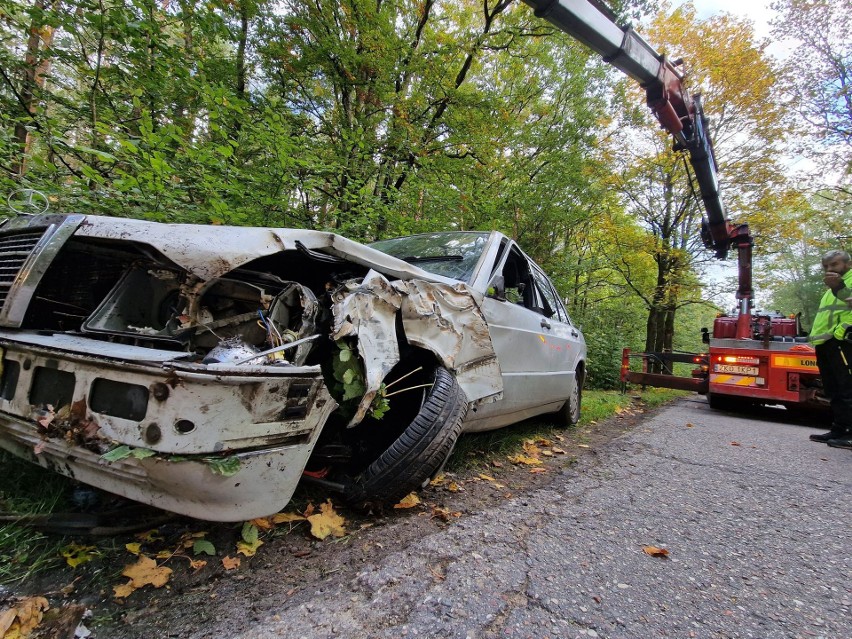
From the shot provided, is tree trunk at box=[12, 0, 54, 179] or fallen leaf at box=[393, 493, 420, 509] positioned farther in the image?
tree trunk at box=[12, 0, 54, 179]

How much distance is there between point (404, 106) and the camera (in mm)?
5941

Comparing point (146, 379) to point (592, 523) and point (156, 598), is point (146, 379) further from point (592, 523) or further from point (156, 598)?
point (592, 523)

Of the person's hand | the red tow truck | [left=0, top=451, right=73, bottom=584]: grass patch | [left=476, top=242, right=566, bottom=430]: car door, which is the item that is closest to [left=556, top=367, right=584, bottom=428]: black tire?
[left=476, top=242, right=566, bottom=430]: car door

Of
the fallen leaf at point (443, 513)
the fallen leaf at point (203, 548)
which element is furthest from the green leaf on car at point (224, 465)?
the fallen leaf at point (443, 513)

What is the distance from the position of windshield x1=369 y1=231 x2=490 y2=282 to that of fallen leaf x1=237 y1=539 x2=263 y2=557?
1.78m

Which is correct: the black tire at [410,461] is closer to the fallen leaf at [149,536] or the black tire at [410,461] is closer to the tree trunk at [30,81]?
the fallen leaf at [149,536]

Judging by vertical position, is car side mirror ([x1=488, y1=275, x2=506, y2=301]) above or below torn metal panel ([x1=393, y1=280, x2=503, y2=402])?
above

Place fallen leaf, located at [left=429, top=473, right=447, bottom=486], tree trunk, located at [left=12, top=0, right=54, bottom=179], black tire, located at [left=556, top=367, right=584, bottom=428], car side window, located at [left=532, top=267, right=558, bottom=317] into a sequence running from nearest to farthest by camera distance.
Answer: fallen leaf, located at [left=429, top=473, right=447, bottom=486] → tree trunk, located at [left=12, top=0, right=54, bottom=179] → car side window, located at [left=532, top=267, right=558, bottom=317] → black tire, located at [left=556, top=367, right=584, bottom=428]

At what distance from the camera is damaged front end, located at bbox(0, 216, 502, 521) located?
4.02ft

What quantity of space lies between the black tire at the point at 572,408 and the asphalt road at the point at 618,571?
161 centimetres

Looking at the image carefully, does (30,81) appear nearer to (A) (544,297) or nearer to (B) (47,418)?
(B) (47,418)

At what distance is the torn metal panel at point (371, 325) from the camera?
159cm

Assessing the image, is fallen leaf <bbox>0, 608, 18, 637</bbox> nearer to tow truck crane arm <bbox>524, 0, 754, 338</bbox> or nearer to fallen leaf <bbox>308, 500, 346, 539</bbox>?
fallen leaf <bbox>308, 500, 346, 539</bbox>

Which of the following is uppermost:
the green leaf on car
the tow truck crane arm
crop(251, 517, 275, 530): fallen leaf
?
the tow truck crane arm
